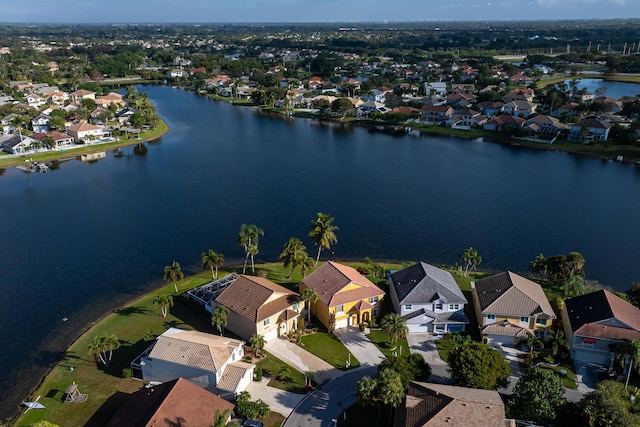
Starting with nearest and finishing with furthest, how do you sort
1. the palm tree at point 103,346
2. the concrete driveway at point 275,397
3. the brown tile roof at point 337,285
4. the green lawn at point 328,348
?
the concrete driveway at point 275,397 → the palm tree at point 103,346 → the green lawn at point 328,348 → the brown tile roof at point 337,285

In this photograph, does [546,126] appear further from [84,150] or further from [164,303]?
[84,150]

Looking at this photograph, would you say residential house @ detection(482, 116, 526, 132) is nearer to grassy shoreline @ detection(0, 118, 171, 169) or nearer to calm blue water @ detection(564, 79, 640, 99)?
calm blue water @ detection(564, 79, 640, 99)

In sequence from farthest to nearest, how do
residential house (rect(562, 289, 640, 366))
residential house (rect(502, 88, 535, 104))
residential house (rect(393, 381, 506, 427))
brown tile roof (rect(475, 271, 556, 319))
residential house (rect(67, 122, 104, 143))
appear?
residential house (rect(502, 88, 535, 104)), residential house (rect(67, 122, 104, 143)), brown tile roof (rect(475, 271, 556, 319)), residential house (rect(562, 289, 640, 366)), residential house (rect(393, 381, 506, 427))

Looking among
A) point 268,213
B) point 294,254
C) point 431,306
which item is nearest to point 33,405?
point 294,254

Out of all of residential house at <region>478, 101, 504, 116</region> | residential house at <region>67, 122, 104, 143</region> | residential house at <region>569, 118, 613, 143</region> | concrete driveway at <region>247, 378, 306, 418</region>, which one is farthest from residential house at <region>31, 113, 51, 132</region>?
residential house at <region>569, 118, 613, 143</region>

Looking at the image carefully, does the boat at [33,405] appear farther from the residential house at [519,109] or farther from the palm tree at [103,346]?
the residential house at [519,109]

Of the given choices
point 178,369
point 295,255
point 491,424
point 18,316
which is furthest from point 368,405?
point 18,316

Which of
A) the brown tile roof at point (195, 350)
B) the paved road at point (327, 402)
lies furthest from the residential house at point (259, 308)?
the paved road at point (327, 402)
